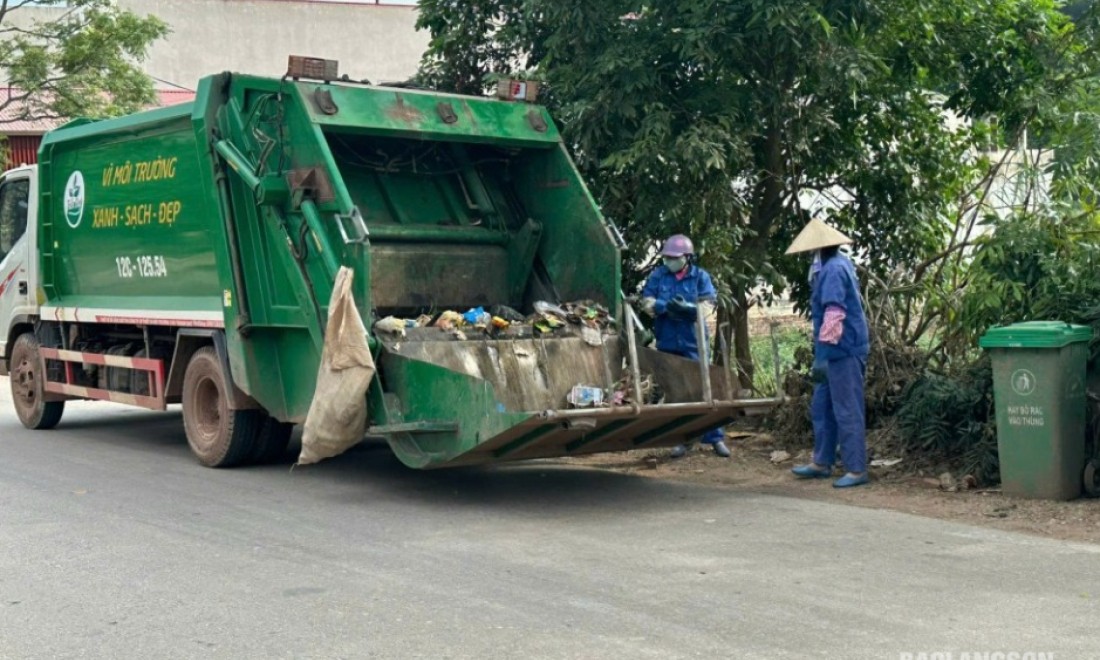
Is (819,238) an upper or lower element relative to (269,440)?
upper

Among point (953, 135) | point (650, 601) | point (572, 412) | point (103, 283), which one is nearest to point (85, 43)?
point (103, 283)

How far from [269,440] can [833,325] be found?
3867mm

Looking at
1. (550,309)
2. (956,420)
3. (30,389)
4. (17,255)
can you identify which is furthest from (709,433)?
(17,255)

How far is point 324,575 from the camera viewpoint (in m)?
5.98

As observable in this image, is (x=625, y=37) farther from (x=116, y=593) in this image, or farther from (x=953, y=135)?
(x=116, y=593)

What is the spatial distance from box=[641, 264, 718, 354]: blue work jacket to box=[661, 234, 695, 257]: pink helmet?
0.59 feet

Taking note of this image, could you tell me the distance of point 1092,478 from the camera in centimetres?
741

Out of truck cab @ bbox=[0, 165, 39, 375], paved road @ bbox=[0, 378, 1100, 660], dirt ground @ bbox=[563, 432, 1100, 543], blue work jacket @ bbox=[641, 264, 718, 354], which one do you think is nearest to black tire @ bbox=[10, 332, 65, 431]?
truck cab @ bbox=[0, 165, 39, 375]

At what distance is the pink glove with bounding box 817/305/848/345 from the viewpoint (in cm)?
806

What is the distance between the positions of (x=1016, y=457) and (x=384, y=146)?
4.49m

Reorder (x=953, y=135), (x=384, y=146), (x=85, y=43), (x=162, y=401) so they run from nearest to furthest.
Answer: (x=384, y=146)
(x=162, y=401)
(x=953, y=135)
(x=85, y=43)

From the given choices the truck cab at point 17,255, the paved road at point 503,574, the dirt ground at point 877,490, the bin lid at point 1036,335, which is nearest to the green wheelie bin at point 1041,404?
the bin lid at point 1036,335

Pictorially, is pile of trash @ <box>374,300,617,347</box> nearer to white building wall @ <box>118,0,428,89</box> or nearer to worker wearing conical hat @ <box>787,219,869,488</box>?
worker wearing conical hat @ <box>787,219,869,488</box>

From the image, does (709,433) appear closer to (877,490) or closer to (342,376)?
(877,490)
